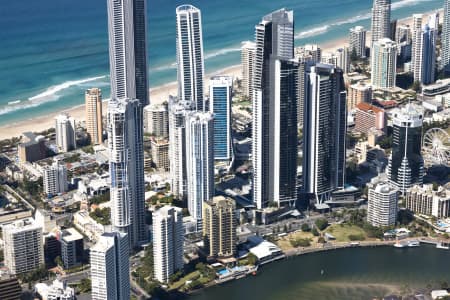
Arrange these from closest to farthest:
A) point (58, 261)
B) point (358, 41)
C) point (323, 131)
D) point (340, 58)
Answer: point (58, 261), point (323, 131), point (340, 58), point (358, 41)

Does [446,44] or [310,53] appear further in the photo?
[446,44]

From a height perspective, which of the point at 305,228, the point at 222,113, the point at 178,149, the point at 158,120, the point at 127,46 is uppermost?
the point at 127,46

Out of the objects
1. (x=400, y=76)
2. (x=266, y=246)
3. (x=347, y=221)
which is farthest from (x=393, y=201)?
(x=400, y=76)

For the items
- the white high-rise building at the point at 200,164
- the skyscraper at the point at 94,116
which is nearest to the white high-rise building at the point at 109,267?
the white high-rise building at the point at 200,164

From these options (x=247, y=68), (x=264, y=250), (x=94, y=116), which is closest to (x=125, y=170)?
(x=264, y=250)

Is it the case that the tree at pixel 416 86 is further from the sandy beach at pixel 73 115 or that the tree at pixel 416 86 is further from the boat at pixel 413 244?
the boat at pixel 413 244

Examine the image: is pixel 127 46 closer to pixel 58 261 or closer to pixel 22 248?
pixel 58 261
